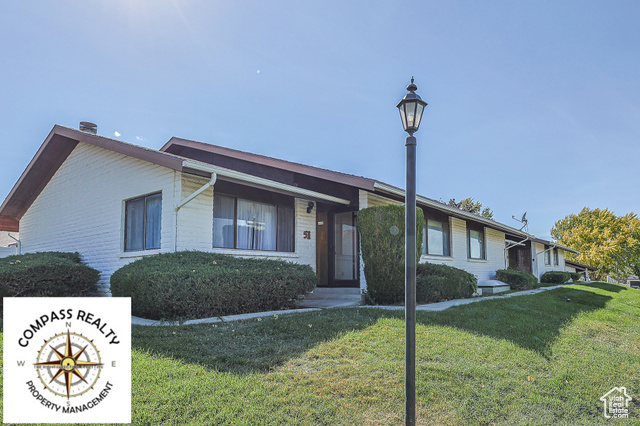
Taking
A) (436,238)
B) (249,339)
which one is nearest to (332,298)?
(249,339)

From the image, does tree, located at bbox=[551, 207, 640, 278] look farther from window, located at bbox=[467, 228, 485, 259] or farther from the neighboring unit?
the neighboring unit

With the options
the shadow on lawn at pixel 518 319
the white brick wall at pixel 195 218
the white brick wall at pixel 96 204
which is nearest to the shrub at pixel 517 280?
the shadow on lawn at pixel 518 319

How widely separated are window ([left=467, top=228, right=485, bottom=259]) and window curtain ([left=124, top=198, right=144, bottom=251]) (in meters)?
11.4

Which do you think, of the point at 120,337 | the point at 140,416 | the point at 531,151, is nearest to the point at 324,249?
the point at 120,337

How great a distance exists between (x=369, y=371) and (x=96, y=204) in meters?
9.35

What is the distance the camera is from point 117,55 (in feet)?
32.7

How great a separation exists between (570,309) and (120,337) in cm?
862

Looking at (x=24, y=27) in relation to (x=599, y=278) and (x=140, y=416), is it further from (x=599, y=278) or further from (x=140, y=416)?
(x=599, y=278)

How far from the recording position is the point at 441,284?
30.3 ft

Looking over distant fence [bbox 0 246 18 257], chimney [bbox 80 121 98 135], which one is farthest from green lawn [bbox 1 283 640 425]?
distant fence [bbox 0 246 18 257]

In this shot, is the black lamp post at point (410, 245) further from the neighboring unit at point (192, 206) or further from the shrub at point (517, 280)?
the shrub at point (517, 280)

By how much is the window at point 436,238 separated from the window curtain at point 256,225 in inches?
195

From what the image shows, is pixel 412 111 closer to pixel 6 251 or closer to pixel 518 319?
pixel 518 319

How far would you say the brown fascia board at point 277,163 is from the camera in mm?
9109
